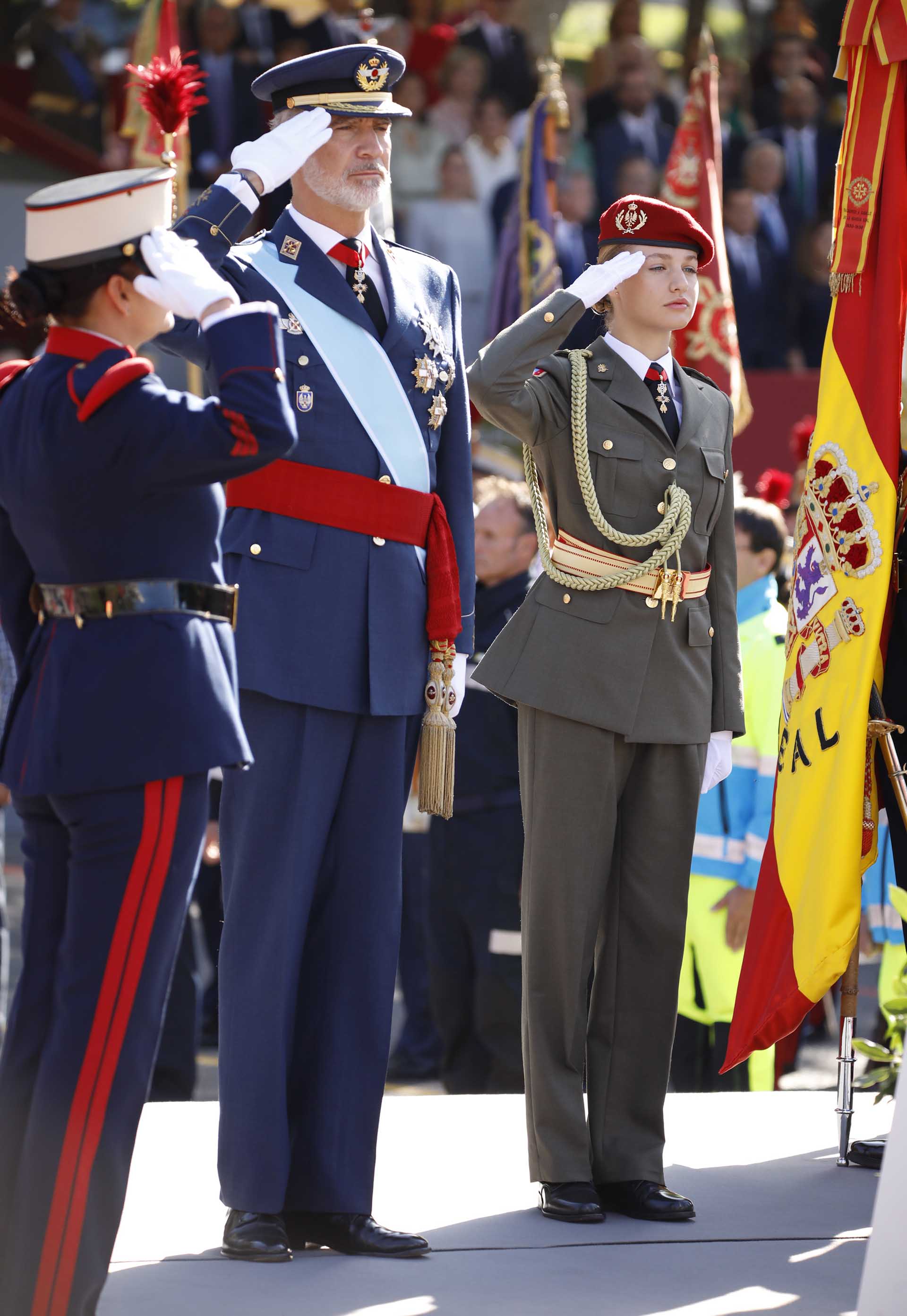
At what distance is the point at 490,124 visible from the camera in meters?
11.9

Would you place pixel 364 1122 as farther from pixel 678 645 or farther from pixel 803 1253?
Answer: pixel 678 645

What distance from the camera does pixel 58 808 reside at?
105 inches

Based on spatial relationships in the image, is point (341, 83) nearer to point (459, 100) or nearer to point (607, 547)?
point (607, 547)

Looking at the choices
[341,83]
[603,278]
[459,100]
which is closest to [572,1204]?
[603,278]

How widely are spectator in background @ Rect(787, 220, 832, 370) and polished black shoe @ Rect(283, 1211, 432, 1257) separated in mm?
9283

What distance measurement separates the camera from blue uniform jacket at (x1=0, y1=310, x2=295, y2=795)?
2.60 m

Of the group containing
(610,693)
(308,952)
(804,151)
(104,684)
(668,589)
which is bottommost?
(308,952)

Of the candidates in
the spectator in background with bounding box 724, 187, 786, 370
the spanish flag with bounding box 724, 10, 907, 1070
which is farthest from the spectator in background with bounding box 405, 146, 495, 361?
the spanish flag with bounding box 724, 10, 907, 1070

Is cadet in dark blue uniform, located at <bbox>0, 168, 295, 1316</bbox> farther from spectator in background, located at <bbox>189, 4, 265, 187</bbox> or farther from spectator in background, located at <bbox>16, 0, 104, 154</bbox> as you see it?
spectator in background, located at <bbox>16, 0, 104, 154</bbox>

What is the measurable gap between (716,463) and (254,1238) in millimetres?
1705

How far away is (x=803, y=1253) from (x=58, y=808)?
5.34 feet

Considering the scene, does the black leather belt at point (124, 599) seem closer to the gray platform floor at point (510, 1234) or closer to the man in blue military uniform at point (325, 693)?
the man in blue military uniform at point (325, 693)

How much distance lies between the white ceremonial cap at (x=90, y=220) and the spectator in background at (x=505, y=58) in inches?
396

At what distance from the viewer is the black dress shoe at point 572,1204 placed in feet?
11.4
